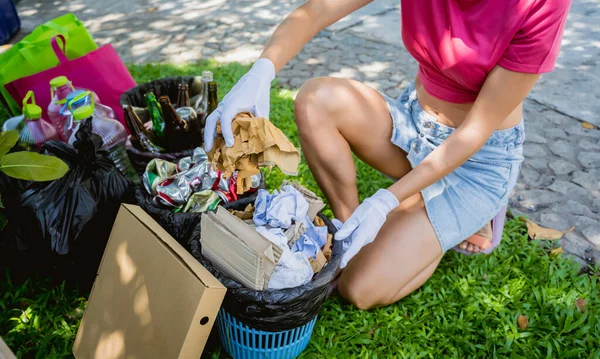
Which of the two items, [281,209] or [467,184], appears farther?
[467,184]

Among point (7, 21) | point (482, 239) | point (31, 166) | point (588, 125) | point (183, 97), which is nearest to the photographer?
point (31, 166)

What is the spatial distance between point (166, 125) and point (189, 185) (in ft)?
1.44

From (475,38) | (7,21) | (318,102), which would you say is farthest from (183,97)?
(7,21)

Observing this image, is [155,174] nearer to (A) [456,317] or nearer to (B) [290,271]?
(B) [290,271]

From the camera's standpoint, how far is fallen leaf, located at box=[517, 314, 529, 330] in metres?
1.74

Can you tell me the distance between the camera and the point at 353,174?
192cm

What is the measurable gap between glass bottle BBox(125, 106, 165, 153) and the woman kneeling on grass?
0.65 metres

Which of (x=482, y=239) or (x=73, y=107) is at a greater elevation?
(x=73, y=107)

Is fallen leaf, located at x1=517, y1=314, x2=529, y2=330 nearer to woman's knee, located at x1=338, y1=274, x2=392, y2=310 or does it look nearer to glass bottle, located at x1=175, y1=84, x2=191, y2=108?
woman's knee, located at x1=338, y1=274, x2=392, y2=310

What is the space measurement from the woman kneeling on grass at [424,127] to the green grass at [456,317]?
91mm

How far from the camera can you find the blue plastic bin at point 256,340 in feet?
4.84

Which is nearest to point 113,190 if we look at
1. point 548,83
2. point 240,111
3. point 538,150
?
point 240,111

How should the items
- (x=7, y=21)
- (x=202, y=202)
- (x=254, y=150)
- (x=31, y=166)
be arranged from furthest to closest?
(x=7, y=21), (x=202, y=202), (x=254, y=150), (x=31, y=166)

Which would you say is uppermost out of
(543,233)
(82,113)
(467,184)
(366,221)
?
(82,113)
